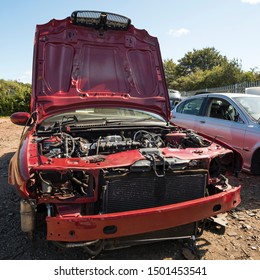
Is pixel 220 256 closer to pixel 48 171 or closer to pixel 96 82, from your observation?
pixel 48 171

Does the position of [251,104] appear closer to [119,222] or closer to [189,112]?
[189,112]

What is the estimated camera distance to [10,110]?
18484 millimetres

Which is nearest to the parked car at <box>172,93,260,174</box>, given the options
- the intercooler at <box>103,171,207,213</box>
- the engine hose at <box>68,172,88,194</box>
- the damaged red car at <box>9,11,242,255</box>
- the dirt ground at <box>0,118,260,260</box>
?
the dirt ground at <box>0,118,260,260</box>

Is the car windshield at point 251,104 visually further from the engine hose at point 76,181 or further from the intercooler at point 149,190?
the engine hose at point 76,181

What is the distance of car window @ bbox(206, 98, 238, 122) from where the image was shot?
5492 mm

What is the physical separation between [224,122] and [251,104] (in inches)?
24.3

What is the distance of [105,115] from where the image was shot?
408 cm

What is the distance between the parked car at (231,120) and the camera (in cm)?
484

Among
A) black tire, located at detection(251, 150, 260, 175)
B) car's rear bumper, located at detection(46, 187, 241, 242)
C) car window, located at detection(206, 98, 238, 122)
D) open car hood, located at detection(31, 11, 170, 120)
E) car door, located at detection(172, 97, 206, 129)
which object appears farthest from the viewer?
car door, located at detection(172, 97, 206, 129)

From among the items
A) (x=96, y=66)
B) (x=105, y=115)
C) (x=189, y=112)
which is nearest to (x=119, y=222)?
(x=105, y=115)

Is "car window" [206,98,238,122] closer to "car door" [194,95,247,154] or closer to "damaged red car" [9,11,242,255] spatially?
"car door" [194,95,247,154]

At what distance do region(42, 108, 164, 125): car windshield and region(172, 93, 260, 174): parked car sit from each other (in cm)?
173

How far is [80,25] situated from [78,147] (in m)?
2.14

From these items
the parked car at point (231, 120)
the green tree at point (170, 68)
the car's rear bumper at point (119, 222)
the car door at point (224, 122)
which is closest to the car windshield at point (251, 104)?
the parked car at point (231, 120)
